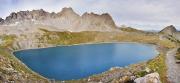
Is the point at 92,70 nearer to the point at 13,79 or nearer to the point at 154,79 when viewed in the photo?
the point at 13,79

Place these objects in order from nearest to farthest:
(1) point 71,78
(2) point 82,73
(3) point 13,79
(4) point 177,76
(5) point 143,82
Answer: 1. (5) point 143,82
2. (3) point 13,79
3. (4) point 177,76
4. (1) point 71,78
5. (2) point 82,73

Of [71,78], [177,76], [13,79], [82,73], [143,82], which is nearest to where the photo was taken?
[143,82]

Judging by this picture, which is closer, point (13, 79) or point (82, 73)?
point (13, 79)

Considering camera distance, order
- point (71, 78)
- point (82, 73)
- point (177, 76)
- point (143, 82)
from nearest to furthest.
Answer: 1. point (143, 82)
2. point (177, 76)
3. point (71, 78)
4. point (82, 73)

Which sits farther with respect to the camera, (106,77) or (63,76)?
(63,76)

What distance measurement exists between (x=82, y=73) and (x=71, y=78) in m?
11.2

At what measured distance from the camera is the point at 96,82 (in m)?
94.8

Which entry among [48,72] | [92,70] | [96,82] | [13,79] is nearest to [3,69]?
[13,79]

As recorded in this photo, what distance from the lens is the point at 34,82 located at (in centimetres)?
9362

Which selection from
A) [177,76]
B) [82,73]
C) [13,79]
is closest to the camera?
[13,79]

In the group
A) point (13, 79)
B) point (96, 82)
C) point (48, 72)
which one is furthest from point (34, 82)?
point (48, 72)

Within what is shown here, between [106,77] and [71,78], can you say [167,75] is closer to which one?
[106,77]

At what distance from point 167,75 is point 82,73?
3573cm

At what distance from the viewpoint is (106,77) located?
Result: 99688 mm
